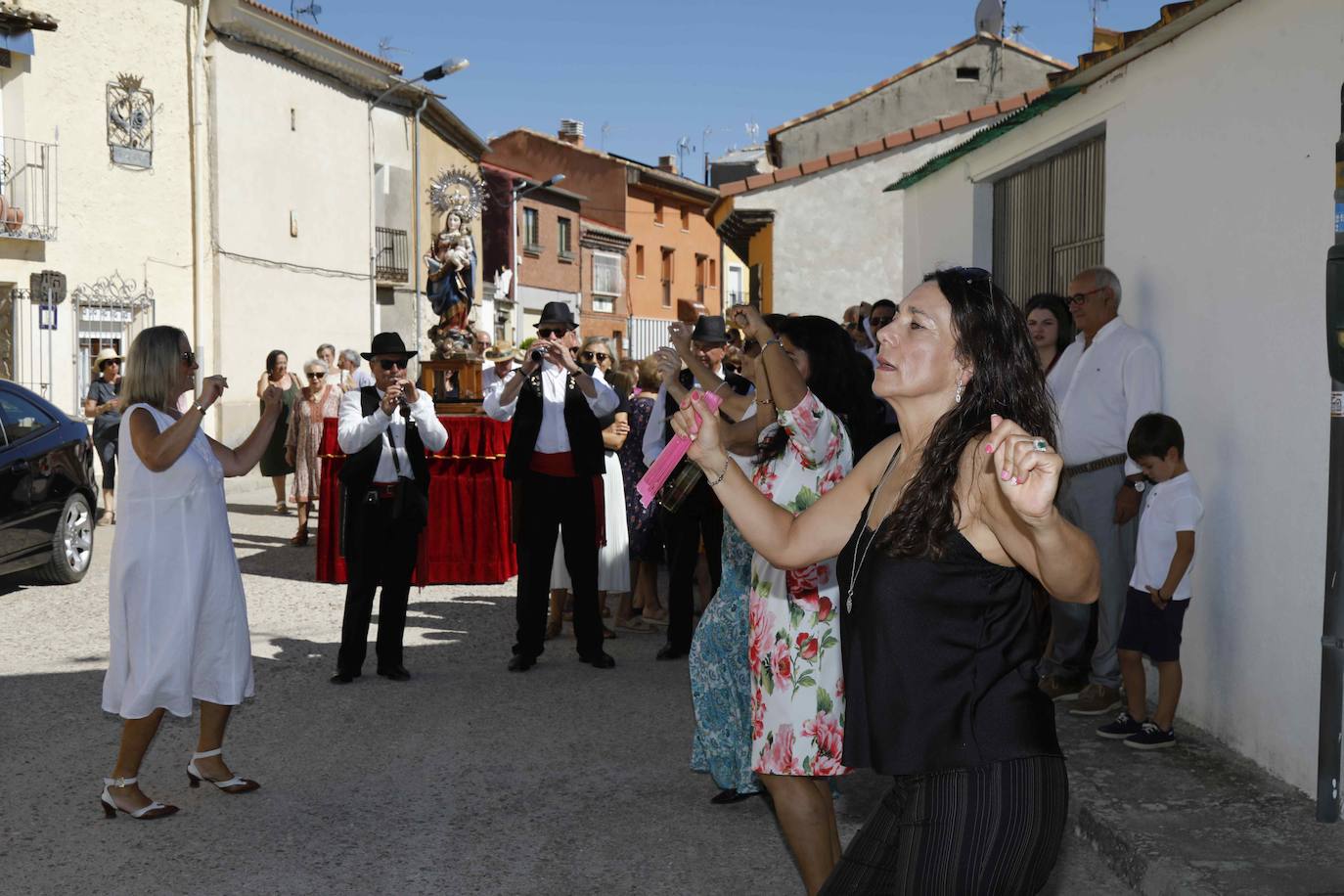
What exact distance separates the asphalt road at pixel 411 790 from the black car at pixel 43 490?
1701mm

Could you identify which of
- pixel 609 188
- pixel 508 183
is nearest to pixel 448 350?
pixel 508 183

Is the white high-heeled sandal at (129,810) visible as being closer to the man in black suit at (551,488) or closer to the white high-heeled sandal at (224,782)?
the white high-heeled sandal at (224,782)

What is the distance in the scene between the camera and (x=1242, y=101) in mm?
5938

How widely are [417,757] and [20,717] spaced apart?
213 cm

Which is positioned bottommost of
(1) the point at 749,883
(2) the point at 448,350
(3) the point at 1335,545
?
(1) the point at 749,883

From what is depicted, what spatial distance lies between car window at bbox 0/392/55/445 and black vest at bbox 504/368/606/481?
14.7ft

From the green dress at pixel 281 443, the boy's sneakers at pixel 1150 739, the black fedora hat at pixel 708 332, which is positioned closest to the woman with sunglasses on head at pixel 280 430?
the green dress at pixel 281 443

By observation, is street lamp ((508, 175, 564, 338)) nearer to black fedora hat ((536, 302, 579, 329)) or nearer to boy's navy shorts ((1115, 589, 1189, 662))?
black fedora hat ((536, 302, 579, 329))

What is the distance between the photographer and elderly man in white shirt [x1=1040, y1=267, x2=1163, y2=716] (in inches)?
261

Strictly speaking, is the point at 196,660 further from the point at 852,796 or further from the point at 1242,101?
the point at 1242,101

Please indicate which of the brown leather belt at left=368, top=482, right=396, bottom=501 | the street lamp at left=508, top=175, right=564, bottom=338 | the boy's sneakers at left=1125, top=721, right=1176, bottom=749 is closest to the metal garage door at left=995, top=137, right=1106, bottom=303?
the boy's sneakers at left=1125, top=721, right=1176, bottom=749

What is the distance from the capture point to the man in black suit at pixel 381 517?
7773 mm

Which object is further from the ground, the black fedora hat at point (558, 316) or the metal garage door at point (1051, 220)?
the metal garage door at point (1051, 220)

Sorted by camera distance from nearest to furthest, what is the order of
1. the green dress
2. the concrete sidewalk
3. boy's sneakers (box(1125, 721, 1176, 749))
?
the concrete sidewalk
boy's sneakers (box(1125, 721, 1176, 749))
the green dress
